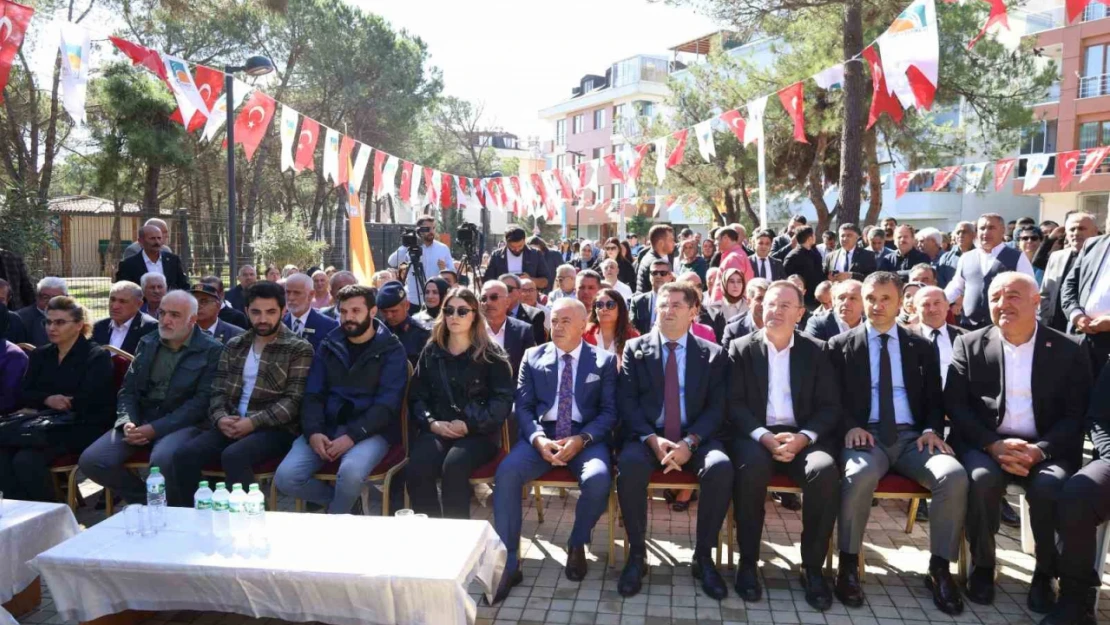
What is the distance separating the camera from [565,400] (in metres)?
4.12

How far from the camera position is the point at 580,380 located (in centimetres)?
412

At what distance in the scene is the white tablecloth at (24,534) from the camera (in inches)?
122

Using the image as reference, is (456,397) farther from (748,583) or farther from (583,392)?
(748,583)

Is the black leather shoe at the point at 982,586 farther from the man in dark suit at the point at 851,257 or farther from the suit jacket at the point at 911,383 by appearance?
the man in dark suit at the point at 851,257

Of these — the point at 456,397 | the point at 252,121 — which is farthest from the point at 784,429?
the point at 252,121

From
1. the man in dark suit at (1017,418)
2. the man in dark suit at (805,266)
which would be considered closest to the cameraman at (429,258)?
the man in dark suit at (805,266)

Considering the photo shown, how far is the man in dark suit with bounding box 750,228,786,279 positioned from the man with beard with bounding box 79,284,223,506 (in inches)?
Answer: 202

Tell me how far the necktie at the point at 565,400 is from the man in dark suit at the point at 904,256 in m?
5.76

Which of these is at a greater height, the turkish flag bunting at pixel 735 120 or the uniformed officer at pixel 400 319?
the turkish flag bunting at pixel 735 120

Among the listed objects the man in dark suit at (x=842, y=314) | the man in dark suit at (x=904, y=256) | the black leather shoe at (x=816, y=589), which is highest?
the man in dark suit at (x=904, y=256)

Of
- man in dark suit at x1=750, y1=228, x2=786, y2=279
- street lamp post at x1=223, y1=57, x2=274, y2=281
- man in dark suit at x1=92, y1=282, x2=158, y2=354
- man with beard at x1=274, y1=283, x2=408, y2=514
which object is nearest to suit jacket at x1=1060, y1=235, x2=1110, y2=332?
man in dark suit at x1=750, y1=228, x2=786, y2=279

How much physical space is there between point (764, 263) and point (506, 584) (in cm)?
503

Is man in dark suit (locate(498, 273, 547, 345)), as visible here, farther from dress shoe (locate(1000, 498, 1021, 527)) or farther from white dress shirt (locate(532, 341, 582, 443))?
dress shoe (locate(1000, 498, 1021, 527))

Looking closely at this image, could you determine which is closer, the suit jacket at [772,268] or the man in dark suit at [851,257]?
the suit jacket at [772,268]
